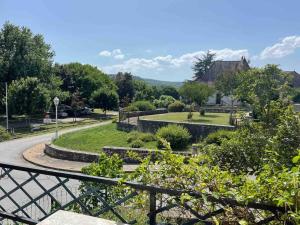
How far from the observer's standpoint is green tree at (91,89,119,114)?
1956 inches

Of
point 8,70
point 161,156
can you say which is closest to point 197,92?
point 8,70

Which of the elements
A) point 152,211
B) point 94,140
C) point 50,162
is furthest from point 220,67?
point 152,211

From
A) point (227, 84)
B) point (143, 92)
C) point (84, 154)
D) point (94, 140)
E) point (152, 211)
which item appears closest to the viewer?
point (152, 211)

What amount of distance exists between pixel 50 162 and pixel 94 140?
5.40 meters

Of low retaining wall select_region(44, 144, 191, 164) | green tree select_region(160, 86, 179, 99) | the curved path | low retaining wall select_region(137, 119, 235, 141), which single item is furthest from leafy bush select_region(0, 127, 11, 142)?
green tree select_region(160, 86, 179, 99)

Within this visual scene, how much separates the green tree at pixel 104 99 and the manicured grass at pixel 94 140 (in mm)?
20584

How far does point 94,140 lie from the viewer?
2512cm

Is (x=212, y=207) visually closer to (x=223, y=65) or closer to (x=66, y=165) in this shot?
(x=66, y=165)

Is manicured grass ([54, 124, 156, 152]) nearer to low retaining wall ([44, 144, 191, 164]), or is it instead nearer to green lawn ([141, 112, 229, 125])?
low retaining wall ([44, 144, 191, 164])

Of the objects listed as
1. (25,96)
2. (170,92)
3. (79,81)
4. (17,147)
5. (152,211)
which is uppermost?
(79,81)

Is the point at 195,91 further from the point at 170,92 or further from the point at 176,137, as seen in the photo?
the point at 170,92

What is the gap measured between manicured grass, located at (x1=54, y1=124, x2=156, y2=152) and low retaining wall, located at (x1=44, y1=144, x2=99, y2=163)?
124cm

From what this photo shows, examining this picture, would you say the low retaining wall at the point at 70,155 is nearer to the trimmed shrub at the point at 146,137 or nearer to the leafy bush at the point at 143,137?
the leafy bush at the point at 143,137

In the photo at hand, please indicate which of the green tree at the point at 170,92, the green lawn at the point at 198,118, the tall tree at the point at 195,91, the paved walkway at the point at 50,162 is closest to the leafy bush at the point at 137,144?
the paved walkway at the point at 50,162
